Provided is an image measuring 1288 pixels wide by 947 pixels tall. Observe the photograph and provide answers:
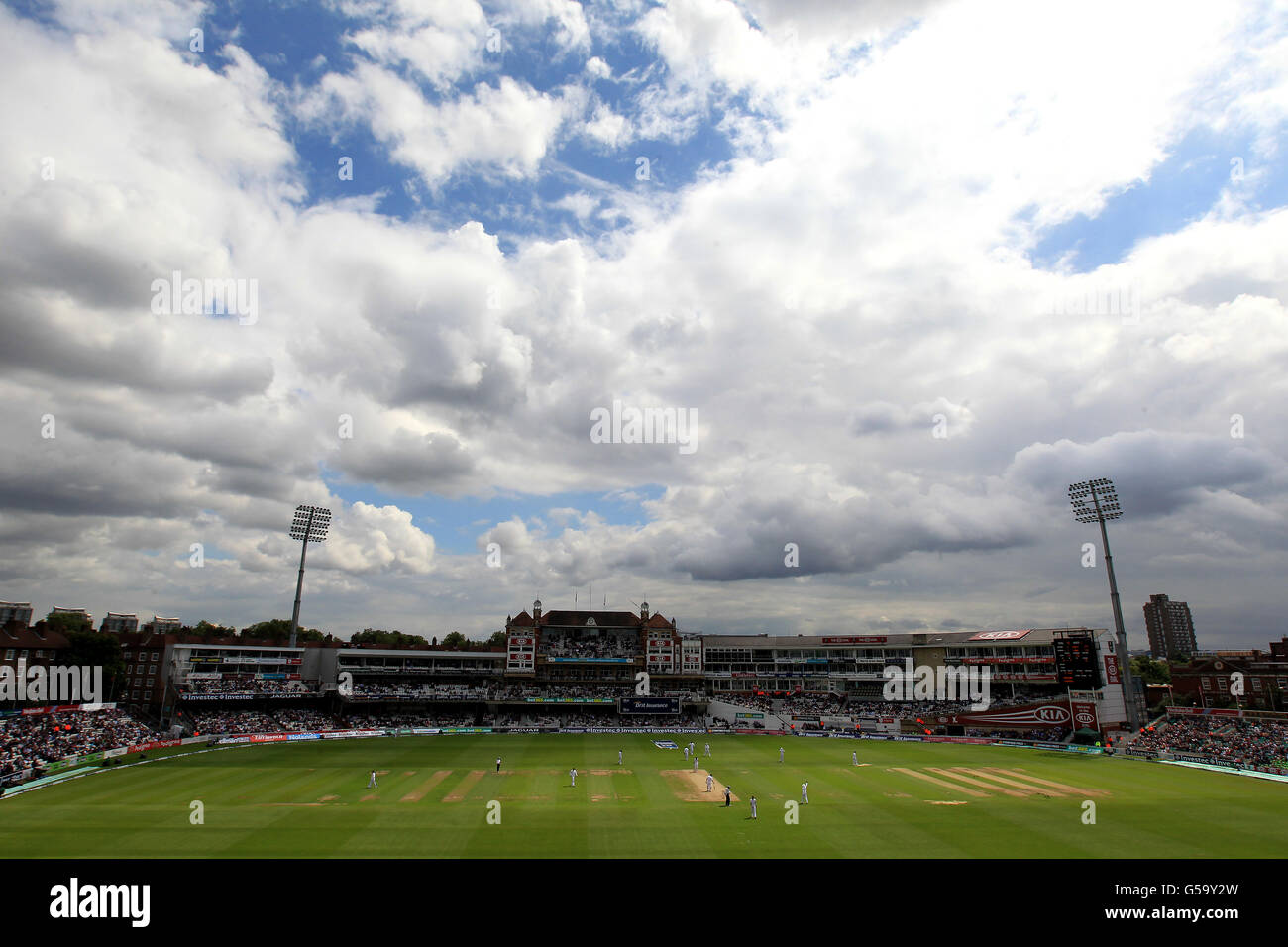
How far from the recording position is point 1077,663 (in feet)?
213

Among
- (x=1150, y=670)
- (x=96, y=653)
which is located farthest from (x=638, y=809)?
(x=1150, y=670)

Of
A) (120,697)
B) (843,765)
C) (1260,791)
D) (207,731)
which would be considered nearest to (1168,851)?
(1260,791)

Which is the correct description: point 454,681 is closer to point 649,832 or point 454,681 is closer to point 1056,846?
point 649,832

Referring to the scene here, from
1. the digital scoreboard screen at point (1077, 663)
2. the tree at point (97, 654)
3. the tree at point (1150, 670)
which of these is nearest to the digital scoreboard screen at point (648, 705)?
the digital scoreboard screen at point (1077, 663)

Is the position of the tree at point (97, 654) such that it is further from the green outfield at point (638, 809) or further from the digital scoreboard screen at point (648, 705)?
the digital scoreboard screen at point (648, 705)

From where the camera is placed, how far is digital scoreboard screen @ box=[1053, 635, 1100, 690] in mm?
64438

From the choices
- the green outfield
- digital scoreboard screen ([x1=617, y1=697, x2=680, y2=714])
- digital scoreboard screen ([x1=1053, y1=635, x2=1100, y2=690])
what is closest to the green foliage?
the green outfield

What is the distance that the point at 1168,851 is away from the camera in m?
29.0

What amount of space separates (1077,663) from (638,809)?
5034cm

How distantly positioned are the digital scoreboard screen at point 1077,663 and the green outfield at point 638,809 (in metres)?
9.53

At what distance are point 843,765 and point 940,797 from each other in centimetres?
1345

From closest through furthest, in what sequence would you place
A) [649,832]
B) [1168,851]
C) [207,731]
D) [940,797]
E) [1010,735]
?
[1168,851] < [649,832] < [940,797] < [207,731] < [1010,735]

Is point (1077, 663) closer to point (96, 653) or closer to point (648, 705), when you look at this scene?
point (648, 705)

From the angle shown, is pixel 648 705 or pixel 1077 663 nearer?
pixel 1077 663
